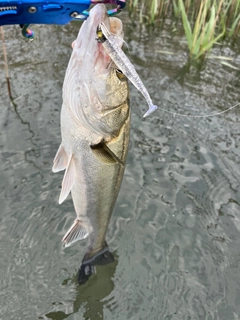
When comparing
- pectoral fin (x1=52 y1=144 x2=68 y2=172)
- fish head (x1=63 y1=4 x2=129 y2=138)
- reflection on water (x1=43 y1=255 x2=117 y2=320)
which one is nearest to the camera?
fish head (x1=63 y1=4 x2=129 y2=138)

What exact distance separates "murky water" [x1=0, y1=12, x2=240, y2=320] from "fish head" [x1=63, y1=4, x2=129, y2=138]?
4.40 ft

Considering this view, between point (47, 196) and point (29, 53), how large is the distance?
3.06 meters

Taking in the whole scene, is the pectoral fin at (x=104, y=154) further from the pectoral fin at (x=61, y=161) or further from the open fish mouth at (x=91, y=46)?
the open fish mouth at (x=91, y=46)

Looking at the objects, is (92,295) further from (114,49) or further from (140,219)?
(114,49)

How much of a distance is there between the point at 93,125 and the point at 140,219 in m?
1.47

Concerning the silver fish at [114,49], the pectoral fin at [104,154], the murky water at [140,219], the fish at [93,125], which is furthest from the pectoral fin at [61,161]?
the murky water at [140,219]

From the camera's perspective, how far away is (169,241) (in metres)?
2.98

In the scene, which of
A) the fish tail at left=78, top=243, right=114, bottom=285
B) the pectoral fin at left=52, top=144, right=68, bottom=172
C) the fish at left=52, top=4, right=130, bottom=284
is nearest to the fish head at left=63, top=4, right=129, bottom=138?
the fish at left=52, top=4, right=130, bottom=284

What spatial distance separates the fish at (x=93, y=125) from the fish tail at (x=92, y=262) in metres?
0.34

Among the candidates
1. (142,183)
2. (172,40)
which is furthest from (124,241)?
(172,40)

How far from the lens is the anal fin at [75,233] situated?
2.31 m

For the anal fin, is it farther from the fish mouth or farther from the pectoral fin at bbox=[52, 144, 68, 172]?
the fish mouth

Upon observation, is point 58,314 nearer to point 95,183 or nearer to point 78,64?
point 95,183

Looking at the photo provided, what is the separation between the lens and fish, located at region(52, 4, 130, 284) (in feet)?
5.44
